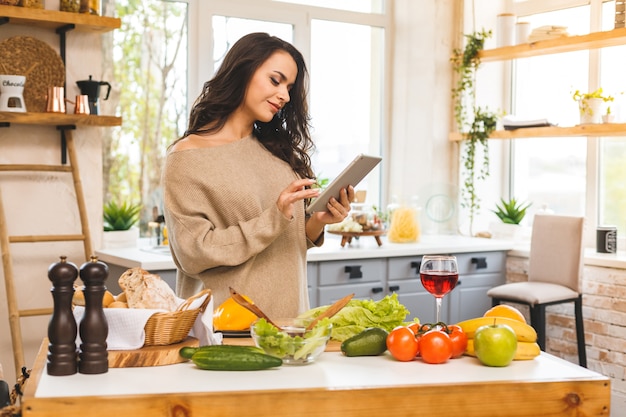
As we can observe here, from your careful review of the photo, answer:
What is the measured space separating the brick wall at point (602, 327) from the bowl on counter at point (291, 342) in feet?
9.70

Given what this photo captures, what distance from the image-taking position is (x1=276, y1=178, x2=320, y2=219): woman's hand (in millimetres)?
2211

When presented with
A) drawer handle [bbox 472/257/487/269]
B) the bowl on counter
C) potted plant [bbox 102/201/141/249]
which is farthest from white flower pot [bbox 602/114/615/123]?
the bowl on counter

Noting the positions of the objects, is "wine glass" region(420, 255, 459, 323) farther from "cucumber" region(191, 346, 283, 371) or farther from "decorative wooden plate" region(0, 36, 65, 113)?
"decorative wooden plate" region(0, 36, 65, 113)

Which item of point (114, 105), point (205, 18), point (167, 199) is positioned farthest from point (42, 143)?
point (167, 199)

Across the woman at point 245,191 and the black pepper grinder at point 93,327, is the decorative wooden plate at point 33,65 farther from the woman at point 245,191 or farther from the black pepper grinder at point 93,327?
the black pepper grinder at point 93,327

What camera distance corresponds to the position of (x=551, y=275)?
4.50 metres

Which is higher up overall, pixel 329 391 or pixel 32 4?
pixel 32 4

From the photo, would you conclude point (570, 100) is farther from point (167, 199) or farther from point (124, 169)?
point (167, 199)

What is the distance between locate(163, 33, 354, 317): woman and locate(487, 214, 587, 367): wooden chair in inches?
81.4

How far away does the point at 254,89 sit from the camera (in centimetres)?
248

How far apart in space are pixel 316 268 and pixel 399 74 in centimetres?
193

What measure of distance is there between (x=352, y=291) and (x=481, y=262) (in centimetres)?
91

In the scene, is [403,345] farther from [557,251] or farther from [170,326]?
[557,251]

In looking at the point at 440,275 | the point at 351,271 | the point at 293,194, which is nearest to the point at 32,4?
the point at 351,271
